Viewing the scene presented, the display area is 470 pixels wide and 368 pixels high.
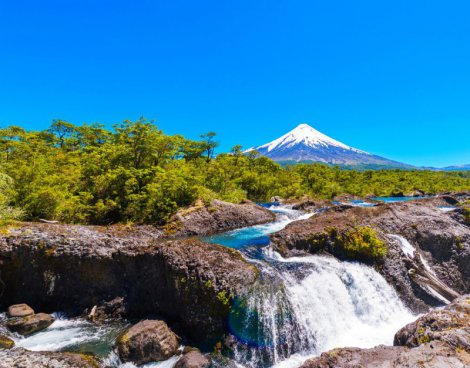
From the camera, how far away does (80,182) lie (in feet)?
75.9

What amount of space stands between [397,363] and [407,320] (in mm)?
6806

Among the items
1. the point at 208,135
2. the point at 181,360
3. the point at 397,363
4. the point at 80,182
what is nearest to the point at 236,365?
the point at 181,360

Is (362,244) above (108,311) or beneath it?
above

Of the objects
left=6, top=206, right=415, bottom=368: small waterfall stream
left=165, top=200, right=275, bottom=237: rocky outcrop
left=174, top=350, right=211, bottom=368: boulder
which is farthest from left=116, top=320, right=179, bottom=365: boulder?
left=165, top=200, right=275, bottom=237: rocky outcrop

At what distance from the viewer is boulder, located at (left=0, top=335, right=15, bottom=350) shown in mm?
9018

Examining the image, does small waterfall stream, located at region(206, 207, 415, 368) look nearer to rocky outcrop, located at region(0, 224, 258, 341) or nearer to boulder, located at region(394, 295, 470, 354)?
rocky outcrop, located at region(0, 224, 258, 341)

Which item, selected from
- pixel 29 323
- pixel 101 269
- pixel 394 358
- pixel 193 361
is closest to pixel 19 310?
pixel 29 323

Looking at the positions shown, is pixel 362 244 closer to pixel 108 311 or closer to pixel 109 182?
pixel 108 311

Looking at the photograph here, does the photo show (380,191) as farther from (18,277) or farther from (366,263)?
(18,277)

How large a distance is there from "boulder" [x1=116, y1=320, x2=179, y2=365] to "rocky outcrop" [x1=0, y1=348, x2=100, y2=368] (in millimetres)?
908

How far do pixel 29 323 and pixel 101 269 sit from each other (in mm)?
3070

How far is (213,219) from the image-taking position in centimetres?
2097

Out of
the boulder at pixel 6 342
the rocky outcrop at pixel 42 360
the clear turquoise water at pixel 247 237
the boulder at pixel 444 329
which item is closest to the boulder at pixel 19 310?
the boulder at pixel 6 342

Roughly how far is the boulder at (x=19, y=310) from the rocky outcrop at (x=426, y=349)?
11493 millimetres
